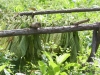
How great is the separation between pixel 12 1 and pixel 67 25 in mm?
3241

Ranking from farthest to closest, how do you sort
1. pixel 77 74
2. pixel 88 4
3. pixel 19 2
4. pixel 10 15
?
pixel 19 2, pixel 88 4, pixel 10 15, pixel 77 74

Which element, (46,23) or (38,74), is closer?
(38,74)

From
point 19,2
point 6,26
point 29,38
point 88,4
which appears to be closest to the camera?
point 29,38

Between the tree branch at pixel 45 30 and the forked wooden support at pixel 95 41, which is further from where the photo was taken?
the forked wooden support at pixel 95 41

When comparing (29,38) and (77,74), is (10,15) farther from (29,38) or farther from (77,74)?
(77,74)

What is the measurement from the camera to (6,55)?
79.7 inches

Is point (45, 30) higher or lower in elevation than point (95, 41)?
higher

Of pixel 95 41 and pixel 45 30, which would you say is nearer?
pixel 45 30

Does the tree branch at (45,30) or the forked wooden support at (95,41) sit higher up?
the tree branch at (45,30)

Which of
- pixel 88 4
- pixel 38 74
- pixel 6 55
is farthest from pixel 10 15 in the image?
pixel 88 4

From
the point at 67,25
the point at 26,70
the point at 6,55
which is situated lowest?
the point at 26,70

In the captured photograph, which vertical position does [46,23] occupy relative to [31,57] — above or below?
above

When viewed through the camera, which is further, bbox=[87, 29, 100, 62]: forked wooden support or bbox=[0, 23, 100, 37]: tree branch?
bbox=[87, 29, 100, 62]: forked wooden support

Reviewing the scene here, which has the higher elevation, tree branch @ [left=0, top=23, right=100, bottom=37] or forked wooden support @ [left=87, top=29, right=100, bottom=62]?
tree branch @ [left=0, top=23, right=100, bottom=37]
